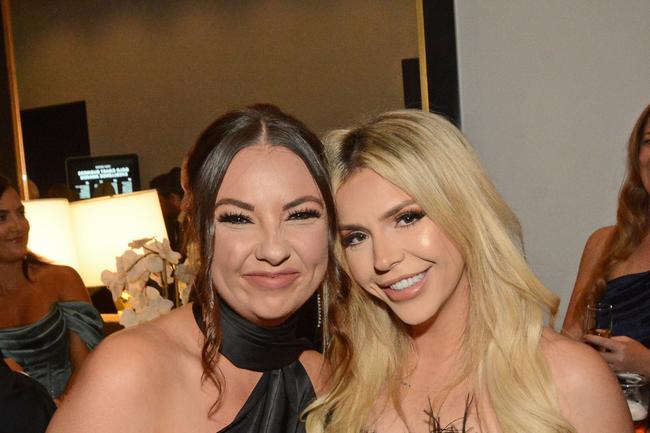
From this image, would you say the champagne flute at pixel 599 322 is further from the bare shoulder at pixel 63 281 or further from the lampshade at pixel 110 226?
the bare shoulder at pixel 63 281

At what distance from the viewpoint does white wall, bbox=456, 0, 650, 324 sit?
2.56 metres

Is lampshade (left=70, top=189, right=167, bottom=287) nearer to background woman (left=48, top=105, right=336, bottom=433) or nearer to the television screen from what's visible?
the television screen

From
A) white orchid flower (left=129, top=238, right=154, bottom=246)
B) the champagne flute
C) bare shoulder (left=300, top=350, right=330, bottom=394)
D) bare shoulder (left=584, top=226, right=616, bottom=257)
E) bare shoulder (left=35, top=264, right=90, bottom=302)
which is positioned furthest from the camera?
bare shoulder (left=35, top=264, right=90, bottom=302)

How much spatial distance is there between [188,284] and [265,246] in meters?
0.87

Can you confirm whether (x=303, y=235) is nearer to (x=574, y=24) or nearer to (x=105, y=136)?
(x=574, y=24)

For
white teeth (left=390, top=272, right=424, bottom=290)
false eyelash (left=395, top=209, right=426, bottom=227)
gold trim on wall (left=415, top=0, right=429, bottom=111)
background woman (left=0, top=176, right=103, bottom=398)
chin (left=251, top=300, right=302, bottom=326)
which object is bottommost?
background woman (left=0, top=176, right=103, bottom=398)

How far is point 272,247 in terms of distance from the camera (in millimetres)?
1665

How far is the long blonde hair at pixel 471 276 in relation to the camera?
165cm

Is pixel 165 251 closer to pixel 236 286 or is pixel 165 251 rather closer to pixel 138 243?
pixel 138 243

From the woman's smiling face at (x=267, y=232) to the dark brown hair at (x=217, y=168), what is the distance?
0.06ft

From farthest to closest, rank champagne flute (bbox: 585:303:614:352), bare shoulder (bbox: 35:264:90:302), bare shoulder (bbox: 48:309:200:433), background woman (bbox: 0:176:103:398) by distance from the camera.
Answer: bare shoulder (bbox: 35:264:90:302), background woman (bbox: 0:176:103:398), champagne flute (bbox: 585:303:614:352), bare shoulder (bbox: 48:309:200:433)

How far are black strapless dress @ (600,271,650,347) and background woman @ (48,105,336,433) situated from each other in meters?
1.39

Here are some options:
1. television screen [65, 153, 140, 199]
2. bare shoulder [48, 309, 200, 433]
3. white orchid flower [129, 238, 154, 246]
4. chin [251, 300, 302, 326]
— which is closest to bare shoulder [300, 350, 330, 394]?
chin [251, 300, 302, 326]

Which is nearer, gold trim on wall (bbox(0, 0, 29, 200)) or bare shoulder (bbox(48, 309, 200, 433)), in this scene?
bare shoulder (bbox(48, 309, 200, 433))
